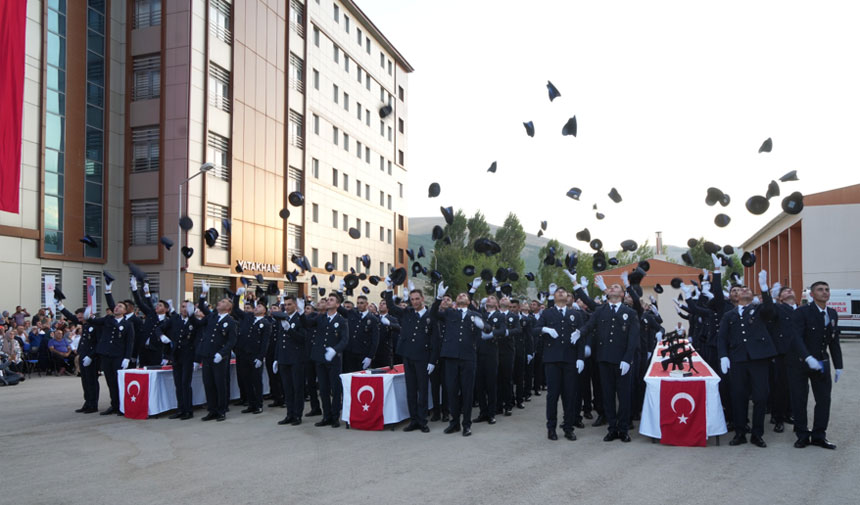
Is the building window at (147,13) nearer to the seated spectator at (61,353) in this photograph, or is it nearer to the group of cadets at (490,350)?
the seated spectator at (61,353)

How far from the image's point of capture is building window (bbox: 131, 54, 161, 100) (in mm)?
31234

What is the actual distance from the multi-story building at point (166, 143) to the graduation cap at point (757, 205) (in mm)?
14756

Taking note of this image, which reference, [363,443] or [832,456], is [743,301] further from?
[363,443]

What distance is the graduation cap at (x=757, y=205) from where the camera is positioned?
41.2 feet

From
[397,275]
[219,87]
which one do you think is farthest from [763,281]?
[219,87]

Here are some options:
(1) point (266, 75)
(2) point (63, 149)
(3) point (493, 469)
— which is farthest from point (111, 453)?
(1) point (266, 75)

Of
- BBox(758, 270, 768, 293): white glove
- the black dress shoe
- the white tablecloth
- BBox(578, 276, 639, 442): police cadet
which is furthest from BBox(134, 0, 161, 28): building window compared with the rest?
the black dress shoe

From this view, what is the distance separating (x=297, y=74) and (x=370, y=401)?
33.9m

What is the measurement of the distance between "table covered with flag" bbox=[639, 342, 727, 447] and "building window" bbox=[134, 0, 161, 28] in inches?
1158

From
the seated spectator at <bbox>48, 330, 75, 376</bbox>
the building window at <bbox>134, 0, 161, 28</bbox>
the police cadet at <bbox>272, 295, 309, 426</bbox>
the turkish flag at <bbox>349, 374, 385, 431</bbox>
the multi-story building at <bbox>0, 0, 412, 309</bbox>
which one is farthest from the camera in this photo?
the building window at <bbox>134, 0, 161, 28</bbox>

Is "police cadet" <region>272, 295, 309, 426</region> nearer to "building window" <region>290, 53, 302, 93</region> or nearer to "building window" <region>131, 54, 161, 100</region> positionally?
"building window" <region>131, 54, 161, 100</region>

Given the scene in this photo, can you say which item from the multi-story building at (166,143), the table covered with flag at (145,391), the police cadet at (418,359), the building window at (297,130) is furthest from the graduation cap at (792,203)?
the building window at (297,130)

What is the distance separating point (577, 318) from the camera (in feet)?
31.9

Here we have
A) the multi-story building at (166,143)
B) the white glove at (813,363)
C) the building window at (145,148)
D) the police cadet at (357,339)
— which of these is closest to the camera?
the white glove at (813,363)
